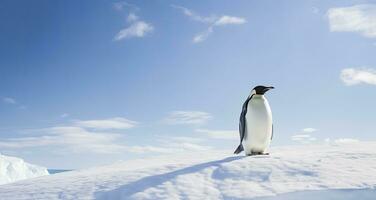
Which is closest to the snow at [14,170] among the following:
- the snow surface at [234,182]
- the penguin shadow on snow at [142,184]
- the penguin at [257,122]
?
the penguin at [257,122]

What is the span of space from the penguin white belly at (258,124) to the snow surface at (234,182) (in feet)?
4.76

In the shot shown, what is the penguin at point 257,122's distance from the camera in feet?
25.6

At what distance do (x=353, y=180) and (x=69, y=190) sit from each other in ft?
11.3

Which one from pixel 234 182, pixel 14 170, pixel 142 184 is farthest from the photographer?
pixel 14 170

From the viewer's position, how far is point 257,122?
782cm

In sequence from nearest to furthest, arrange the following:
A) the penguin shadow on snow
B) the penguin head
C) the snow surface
→ the snow surface, the penguin shadow on snow, the penguin head

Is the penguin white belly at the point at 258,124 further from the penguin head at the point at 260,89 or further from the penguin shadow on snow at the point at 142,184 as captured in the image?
the penguin shadow on snow at the point at 142,184

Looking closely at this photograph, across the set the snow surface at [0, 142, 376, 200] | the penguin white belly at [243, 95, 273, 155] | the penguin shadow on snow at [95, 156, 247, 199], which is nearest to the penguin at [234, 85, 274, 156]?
the penguin white belly at [243, 95, 273, 155]

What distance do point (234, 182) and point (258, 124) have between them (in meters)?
2.62

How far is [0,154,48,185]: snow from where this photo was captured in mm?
57000

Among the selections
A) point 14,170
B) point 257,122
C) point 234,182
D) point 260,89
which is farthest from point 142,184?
point 14,170

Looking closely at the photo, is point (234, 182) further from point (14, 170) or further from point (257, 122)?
point (14, 170)

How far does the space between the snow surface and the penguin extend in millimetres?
1455

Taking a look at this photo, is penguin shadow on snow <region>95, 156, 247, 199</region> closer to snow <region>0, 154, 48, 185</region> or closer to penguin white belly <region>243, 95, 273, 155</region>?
penguin white belly <region>243, 95, 273, 155</region>
